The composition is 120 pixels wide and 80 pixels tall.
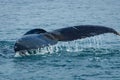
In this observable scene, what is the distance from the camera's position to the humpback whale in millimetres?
11306

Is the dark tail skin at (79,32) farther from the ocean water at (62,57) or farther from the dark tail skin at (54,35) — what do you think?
the ocean water at (62,57)

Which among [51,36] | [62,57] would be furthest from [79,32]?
[62,57]

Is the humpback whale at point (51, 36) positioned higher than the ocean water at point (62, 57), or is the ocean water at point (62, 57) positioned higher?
the humpback whale at point (51, 36)

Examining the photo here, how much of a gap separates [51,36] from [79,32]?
2.62ft

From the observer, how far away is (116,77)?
39.6 ft

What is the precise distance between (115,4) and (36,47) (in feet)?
72.2

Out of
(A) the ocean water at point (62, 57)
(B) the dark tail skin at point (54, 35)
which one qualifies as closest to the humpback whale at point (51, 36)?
(B) the dark tail skin at point (54, 35)

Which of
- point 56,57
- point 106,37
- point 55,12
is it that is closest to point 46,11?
point 55,12

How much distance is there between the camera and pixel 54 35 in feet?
40.2

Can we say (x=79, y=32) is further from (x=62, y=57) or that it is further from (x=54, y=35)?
(x=62, y=57)

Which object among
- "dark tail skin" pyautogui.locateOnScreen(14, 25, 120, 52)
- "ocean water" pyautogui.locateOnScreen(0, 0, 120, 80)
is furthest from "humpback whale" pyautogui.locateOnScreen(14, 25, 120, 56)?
"ocean water" pyautogui.locateOnScreen(0, 0, 120, 80)

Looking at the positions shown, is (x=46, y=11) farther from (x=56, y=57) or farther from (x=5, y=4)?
(x=56, y=57)

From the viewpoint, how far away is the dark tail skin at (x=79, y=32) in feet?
40.1

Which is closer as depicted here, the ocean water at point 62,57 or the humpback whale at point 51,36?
the humpback whale at point 51,36
